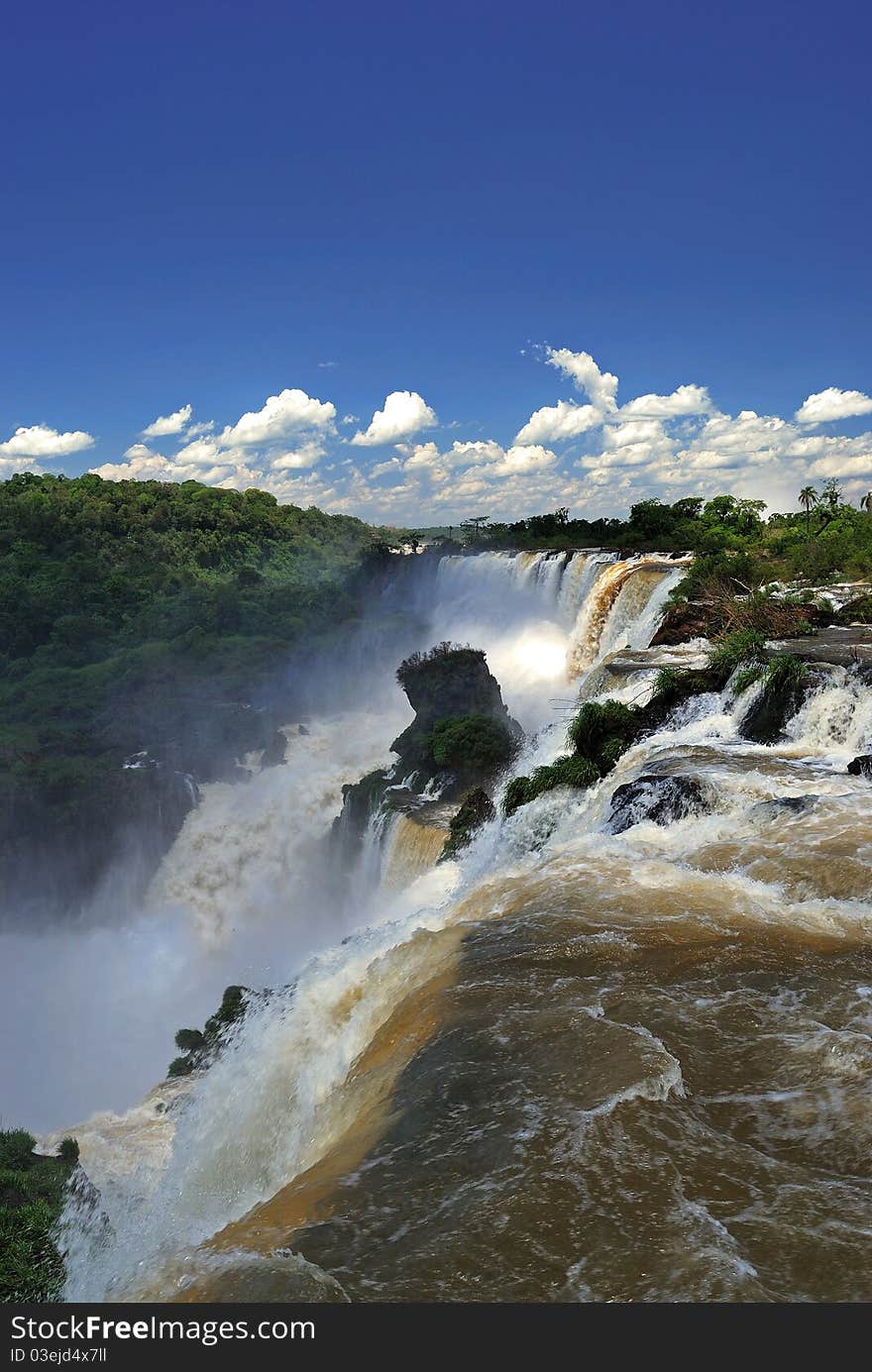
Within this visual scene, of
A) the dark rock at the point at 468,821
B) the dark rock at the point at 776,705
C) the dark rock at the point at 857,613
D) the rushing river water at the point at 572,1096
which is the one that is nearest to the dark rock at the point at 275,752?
the dark rock at the point at 468,821

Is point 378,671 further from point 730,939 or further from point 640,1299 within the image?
point 640,1299

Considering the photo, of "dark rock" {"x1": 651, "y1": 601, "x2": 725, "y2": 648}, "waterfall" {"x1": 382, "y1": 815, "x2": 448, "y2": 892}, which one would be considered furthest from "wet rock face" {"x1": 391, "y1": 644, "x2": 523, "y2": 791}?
"dark rock" {"x1": 651, "y1": 601, "x2": 725, "y2": 648}

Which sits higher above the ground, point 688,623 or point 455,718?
point 688,623

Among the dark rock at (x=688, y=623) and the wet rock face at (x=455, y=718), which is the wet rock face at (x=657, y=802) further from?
the dark rock at (x=688, y=623)

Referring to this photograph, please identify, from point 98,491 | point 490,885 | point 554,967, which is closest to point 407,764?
point 490,885

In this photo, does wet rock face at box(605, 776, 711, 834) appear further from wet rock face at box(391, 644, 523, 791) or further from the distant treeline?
the distant treeline

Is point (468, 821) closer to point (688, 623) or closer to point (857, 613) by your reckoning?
point (688, 623)

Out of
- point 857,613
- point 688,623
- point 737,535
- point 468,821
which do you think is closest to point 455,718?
point 468,821
